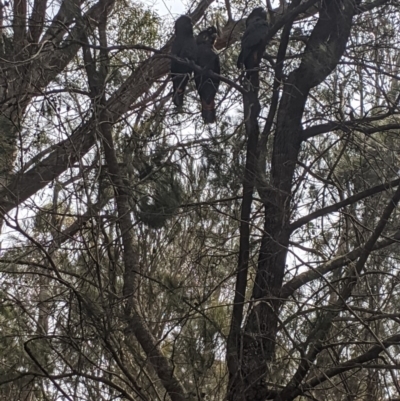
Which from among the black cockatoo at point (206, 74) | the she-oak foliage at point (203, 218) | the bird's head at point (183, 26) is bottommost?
the she-oak foliage at point (203, 218)

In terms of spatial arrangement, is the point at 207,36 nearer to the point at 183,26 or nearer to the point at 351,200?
the point at 183,26

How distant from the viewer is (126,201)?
3496 mm

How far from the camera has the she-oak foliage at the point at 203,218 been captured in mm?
3330

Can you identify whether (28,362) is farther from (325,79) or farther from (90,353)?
(325,79)

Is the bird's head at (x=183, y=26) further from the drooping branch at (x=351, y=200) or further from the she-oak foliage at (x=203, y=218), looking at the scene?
the drooping branch at (x=351, y=200)

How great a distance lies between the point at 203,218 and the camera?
12.7 feet

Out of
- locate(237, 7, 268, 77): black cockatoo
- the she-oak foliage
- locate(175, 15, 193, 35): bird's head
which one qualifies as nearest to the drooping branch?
the she-oak foliage

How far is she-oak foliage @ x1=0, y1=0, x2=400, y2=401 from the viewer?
3.33m

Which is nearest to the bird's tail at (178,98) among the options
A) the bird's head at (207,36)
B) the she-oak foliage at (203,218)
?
the she-oak foliage at (203,218)

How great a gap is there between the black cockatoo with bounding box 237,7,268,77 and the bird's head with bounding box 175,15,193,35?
447mm

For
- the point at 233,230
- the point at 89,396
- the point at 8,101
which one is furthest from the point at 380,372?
the point at 8,101

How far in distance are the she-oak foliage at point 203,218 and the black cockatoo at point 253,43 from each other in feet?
Result: 0.27

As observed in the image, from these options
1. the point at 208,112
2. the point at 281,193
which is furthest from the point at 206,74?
the point at 281,193

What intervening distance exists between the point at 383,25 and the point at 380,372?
1724mm
